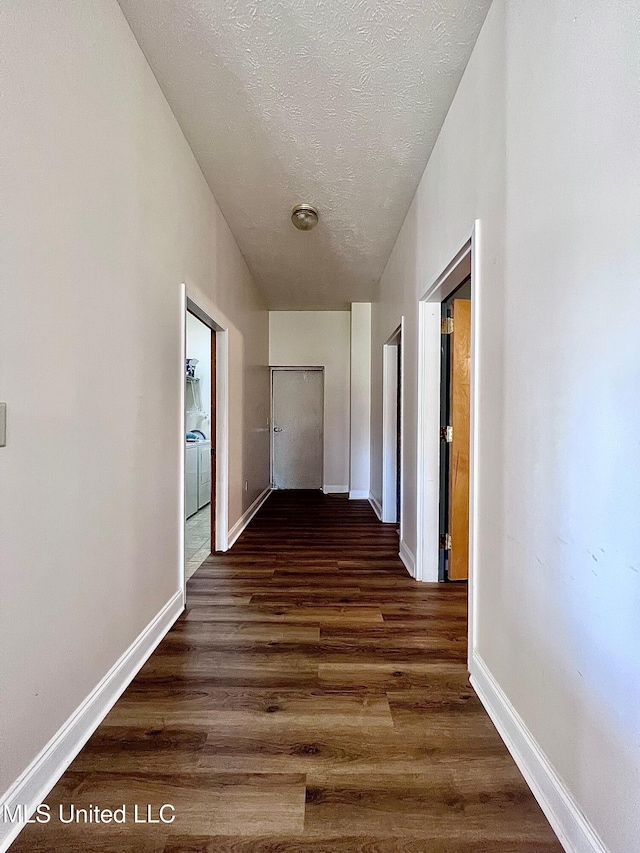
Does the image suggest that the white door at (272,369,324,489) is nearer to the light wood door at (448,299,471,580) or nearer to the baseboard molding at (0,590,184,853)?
the light wood door at (448,299,471,580)

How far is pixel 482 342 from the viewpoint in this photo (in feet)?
5.73

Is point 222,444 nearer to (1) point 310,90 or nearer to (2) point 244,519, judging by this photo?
(2) point 244,519

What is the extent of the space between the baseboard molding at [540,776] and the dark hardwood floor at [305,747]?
0.03m

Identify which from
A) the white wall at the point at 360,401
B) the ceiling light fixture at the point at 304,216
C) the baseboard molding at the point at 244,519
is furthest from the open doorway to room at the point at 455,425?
the white wall at the point at 360,401

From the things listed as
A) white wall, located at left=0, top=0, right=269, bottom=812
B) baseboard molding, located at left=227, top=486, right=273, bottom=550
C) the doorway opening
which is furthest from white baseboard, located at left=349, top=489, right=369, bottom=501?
white wall, located at left=0, top=0, right=269, bottom=812

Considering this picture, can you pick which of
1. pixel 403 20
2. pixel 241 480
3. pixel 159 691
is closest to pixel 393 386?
pixel 241 480

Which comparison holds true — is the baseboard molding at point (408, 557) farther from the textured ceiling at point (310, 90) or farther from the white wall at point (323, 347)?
the white wall at point (323, 347)

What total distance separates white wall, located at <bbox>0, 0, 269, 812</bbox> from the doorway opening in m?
2.73

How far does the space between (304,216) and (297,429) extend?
3876mm

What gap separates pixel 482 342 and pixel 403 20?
1.26 m

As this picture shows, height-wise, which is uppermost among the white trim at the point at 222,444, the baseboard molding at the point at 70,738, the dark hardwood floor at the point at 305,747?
the white trim at the point at 222,444

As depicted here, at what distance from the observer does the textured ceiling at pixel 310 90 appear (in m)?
1.66

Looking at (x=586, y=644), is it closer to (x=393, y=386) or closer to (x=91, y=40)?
(x=91, y=40)

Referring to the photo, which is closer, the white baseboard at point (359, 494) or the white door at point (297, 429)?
the white baseboard at point (359, 494)
